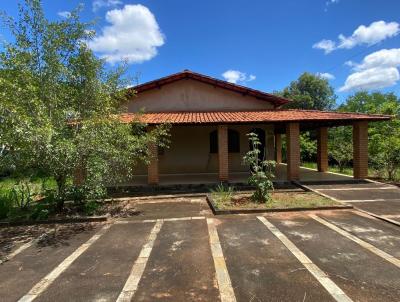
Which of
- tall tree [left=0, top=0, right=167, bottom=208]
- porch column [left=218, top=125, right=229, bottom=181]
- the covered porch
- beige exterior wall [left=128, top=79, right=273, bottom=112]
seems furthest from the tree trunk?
beige exterior wall [left=128, top=79, right=273, bottom=112]

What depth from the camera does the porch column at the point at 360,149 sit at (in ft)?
41.6

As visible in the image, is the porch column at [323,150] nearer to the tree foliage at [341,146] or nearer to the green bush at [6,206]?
the tree foliage at [341,146]

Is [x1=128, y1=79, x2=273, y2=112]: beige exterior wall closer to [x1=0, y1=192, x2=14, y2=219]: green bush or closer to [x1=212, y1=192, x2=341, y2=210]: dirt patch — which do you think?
[x1=212, y1=192, x2=341, y2=210]: dirt patch

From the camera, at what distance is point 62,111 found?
8.02 metres

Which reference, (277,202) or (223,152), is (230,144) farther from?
(277,202)

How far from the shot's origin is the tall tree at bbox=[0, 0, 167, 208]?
6.93 m

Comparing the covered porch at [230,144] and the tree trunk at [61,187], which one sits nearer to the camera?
the tree trunk at [61,187]

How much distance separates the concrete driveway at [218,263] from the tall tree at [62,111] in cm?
182

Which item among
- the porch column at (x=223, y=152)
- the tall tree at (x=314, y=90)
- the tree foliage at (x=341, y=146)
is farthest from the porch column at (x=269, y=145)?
the tall tree at (x=314, y=90)

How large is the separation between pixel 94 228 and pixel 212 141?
366 inches

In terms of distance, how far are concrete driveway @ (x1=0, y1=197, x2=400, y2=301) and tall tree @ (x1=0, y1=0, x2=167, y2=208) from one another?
182 centimetres

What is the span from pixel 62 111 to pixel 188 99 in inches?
314

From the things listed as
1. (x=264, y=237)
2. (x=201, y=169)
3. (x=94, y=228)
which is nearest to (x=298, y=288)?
(x=264, y=237)

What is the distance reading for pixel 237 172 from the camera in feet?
51.6
